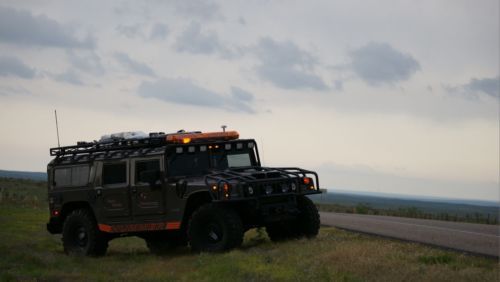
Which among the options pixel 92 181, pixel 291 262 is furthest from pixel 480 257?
pixel 92 181

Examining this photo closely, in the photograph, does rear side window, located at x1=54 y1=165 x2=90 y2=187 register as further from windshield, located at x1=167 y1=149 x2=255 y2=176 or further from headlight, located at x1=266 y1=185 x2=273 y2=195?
headlight, located at x1=266 y1=185 x2=273 y2=195

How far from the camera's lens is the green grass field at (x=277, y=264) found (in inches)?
383

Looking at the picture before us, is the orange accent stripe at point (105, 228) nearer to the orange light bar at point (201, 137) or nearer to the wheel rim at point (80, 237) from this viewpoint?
the wheel rim at point (80, 237)

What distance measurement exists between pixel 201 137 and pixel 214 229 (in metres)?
2.19

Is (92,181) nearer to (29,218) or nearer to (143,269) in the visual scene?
(143,269)

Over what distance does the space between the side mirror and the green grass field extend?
157 cm

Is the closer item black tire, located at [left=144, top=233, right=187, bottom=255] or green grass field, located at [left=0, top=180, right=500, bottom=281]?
green grass field, located at [left=0, top=180, right=500, bottom=281]

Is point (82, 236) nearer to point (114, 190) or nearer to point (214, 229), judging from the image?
point (114, 190)

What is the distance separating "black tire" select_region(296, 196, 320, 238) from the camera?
13586 mm

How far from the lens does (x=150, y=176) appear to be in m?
13.4

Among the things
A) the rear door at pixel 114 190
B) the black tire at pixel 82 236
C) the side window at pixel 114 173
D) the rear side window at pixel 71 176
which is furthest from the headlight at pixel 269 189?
the rear side window at pixel 71 176

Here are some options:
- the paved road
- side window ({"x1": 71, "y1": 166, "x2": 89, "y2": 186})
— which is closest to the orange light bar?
side window ({"x1": 71, "y1": 166, "x2": 89, "y2": 186})

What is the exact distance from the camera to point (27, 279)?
35.0 ft

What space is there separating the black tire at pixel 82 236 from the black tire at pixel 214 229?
3093 mm
